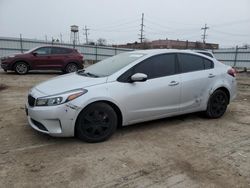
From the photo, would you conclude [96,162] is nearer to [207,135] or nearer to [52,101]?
[52,101]

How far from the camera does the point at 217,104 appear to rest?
19.5 ft

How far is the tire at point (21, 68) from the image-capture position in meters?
13.9

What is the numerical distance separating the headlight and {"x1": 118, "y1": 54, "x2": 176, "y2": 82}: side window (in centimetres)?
82

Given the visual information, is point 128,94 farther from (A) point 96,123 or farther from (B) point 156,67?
(B) point 156,67

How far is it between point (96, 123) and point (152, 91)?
119cm

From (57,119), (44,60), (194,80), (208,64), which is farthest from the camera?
(44,60)

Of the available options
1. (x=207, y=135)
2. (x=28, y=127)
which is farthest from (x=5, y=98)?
(x=207, y=135)

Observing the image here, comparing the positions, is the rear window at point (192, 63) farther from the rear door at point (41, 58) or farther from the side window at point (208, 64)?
the rear door at point (41, 58)

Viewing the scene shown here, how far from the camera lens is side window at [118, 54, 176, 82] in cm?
478

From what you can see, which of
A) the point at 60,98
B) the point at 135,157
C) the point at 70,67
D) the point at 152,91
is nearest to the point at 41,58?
the point at 70,67

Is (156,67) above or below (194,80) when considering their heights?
above

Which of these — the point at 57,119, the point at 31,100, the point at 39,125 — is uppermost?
the point at 31,100

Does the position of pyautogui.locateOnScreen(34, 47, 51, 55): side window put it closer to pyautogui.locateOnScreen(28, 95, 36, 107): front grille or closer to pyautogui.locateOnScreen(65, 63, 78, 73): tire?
pyautogui.locateOnScreen(65, 63, 78, 73): tire

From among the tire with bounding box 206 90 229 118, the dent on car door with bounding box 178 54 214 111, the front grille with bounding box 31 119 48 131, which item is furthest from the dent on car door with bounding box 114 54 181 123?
the front grille with bounding box 31 119 48 131
